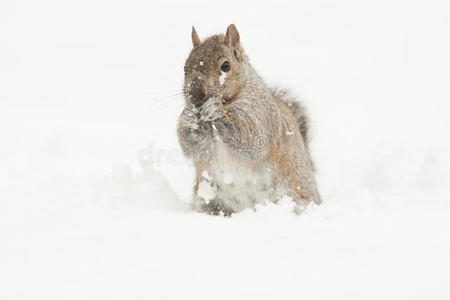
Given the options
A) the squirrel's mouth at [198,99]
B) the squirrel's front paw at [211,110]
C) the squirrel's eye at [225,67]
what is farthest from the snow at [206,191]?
the squirrel's eye at [225,67]

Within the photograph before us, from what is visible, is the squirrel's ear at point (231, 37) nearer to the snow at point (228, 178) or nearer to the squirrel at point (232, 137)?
the squirrel at point (232, 137)

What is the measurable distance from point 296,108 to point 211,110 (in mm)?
1538

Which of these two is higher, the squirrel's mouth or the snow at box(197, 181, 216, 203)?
the squirrel's mouth

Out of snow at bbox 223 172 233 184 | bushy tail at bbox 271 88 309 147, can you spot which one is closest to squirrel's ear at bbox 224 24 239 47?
bushy tail at bbox 271 88 309 147

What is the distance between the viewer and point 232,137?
338 cm

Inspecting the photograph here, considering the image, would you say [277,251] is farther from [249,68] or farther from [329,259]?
[249,68]

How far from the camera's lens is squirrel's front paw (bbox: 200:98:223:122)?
3203 millimetres

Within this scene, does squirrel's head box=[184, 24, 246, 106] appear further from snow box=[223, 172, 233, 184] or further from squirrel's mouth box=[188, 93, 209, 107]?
snow box=[223, 172, 233, 184]

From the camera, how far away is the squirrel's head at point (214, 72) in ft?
10.5

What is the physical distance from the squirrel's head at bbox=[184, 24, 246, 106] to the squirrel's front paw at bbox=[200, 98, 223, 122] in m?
0.03

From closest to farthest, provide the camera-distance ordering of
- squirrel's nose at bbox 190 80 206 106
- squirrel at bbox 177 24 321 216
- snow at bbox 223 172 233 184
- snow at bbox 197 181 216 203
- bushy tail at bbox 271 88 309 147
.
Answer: squirrel's nose at bbox 190 80 206 106 < squirrel at bbox 177 24 321 216 < snow at bbox 223 172 233 184 < snow at bbox 197 181 216 203 < bushy tail at bbox 271 88 309 147

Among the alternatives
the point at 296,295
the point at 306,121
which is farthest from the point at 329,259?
the point at 306,121

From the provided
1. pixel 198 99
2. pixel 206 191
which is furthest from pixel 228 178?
pixel 198 99

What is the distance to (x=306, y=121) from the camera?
177 inches
